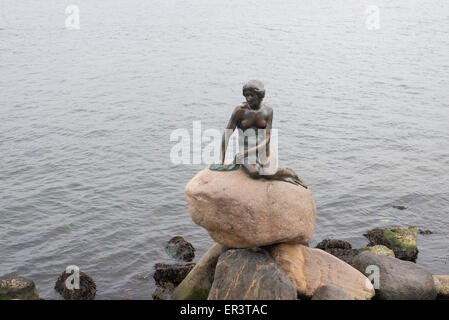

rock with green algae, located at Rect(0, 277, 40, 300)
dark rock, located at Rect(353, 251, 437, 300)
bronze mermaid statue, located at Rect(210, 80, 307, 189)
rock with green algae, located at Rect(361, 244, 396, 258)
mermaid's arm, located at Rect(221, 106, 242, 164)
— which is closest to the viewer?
bronze mermaid statue, located at Rect(210, 80, 307, 189)

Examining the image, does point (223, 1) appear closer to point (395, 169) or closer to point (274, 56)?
point (274, 56)

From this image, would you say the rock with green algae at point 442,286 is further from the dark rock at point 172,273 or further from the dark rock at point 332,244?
the dark rock at point 172,273

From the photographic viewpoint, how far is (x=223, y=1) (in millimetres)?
61062

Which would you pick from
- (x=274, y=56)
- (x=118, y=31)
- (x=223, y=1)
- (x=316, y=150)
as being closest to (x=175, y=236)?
(x=316, y=150)

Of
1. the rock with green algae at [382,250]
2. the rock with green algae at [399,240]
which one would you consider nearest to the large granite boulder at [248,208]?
the rock with green algae at [382,250]

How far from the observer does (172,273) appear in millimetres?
16562

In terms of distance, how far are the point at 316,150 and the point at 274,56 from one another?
50.8 ft

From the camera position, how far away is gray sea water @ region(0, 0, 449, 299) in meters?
19.7

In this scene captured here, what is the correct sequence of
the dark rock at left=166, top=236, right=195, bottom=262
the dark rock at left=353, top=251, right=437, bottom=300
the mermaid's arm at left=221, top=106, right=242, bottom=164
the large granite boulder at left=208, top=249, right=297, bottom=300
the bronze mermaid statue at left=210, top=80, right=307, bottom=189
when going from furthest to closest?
1. the dark rock at left=166, top=236, right=195, bottom=262
2. the dark rock at left=353, top=251, right=437, bottom=300
3. the mermaid's arm at left=221, top=106, right=242, bottom=164
4. the bronze mermaid statue at left=210, top=80, right=307, bottom=189
5. the large granite boulder at left=208, top=249, right=297, bottom=300

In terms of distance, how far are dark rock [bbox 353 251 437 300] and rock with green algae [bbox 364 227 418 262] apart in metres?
2.88

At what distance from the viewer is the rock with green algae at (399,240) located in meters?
18.0

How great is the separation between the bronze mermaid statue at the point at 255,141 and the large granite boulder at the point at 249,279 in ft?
6.34

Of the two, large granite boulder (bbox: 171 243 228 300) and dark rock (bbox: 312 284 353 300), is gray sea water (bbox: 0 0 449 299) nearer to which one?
→ large granite boulder (bbox: 171 243 228 300)

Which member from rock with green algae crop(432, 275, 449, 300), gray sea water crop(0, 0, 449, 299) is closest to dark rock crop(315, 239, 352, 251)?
gray sea water crop(0, 0, 449, 299)
